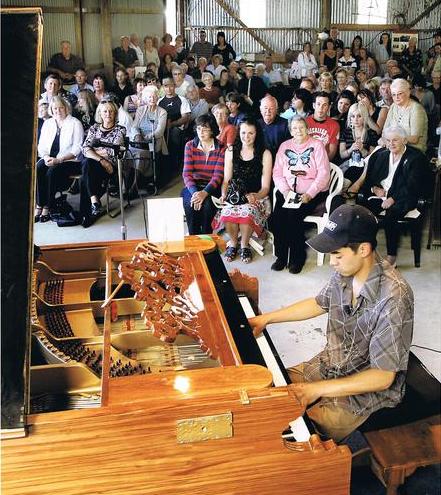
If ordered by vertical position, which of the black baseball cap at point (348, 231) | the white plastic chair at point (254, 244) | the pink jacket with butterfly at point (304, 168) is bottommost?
the white plastic chair at point (254, 244)

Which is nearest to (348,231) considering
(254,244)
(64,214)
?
(254,244)

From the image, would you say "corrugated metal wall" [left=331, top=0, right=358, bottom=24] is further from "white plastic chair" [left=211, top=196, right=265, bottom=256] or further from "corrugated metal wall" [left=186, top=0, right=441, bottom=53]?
"white plastic chair" [left=211, top=196, right=265, bottom=256]

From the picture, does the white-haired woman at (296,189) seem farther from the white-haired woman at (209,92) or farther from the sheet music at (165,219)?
the white-haired woman at (209,92)

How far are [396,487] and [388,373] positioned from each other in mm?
409

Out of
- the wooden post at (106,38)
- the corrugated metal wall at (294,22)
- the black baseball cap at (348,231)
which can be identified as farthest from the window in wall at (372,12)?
the black baseball cap at (348,231)

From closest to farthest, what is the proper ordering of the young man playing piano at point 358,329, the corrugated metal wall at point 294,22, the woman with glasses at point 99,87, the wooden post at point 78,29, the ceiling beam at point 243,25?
the young man playing piano at point 358,329, the woman with glasses at point 99,87, the wooden post at point 78,29, the ceiling beam at point 243,25, the corrugated metal wall at point 294,22

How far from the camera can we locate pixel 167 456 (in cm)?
157

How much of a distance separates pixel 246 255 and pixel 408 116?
2.02 meters

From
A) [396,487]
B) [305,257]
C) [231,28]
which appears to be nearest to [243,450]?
[396,487]

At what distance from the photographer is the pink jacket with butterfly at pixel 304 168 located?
4.91 metres

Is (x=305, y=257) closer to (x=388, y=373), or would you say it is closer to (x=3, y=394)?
(x=388, y=373)

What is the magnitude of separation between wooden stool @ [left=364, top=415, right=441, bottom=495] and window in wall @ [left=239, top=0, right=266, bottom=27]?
528 inches

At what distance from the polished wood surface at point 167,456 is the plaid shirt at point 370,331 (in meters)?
0.42

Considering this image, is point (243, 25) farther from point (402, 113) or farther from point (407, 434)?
point (407, 434)
